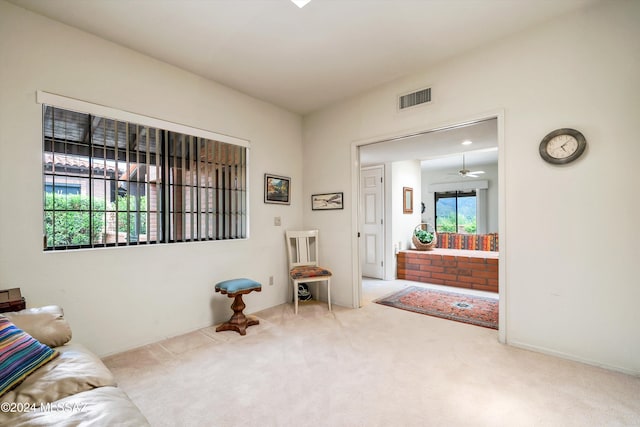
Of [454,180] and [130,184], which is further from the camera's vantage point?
[454,180]

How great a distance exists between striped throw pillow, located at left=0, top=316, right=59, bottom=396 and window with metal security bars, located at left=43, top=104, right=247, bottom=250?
119 cm

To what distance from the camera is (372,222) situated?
590 cm

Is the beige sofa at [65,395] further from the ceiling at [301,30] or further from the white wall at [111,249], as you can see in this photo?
the ceiling at [301,30]

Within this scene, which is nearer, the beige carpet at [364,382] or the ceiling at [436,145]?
the beige carpet at [364,382]

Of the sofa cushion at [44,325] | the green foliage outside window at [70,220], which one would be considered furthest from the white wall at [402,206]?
the sofa cushion at [44,325]

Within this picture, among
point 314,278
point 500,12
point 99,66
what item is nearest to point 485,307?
point 314,278

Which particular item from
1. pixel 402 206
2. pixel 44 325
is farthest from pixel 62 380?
pixel 402 206

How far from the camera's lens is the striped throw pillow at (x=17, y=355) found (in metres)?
1.21

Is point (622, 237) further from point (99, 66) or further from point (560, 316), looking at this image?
point (99, 66)

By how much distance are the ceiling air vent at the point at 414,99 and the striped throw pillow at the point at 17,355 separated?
3.55 m

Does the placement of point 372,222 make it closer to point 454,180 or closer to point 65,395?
point 454,180

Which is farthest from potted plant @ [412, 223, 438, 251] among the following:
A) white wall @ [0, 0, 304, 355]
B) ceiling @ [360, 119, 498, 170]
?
white wall @ [0, 0, 304, 355]

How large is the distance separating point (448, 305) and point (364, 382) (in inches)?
91.3

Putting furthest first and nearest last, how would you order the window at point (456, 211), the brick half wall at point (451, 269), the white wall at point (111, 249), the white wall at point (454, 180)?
the window at point (456, 211) → the white wall at point (454, 180) → the brick half wall at point (451, 269) → the white wall at point (111, 249)
